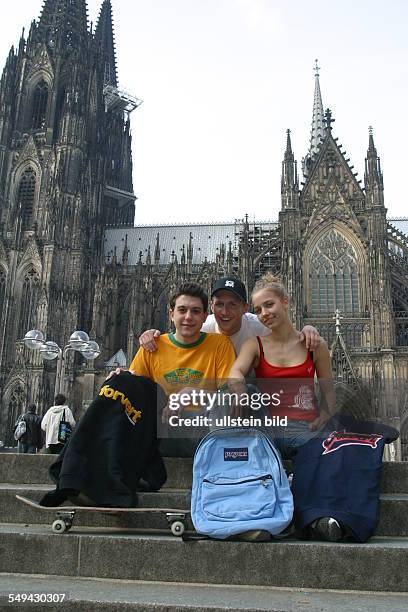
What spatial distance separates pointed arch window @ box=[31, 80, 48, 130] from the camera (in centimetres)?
3791

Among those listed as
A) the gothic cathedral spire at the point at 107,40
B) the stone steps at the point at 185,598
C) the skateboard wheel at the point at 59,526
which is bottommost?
the stone steps at the point at 185,598

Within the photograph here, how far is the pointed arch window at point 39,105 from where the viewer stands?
37.9 metres

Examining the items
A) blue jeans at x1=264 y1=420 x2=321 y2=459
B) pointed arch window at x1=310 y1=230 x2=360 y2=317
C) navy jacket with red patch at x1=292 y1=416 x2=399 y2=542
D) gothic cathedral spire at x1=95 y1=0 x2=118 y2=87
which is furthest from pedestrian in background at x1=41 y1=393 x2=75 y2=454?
gothic cathedral spire at x1=95 y1=0 x2=118 y2=87

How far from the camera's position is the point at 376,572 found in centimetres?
319

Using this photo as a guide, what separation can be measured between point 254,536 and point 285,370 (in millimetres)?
1295

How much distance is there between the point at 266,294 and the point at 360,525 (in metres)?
1.81

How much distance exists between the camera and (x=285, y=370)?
14.0ft

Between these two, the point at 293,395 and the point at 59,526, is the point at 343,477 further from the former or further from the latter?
the point at 59,526

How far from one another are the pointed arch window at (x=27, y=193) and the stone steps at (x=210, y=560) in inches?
1330

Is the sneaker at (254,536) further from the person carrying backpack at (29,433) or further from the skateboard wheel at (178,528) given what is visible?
the person carrying backpack at (29,433)

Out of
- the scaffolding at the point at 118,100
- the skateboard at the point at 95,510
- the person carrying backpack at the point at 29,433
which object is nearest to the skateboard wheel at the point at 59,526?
the skateboard at the point at 95,510


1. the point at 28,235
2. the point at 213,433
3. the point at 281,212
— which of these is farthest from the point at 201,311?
the point at 28,235
